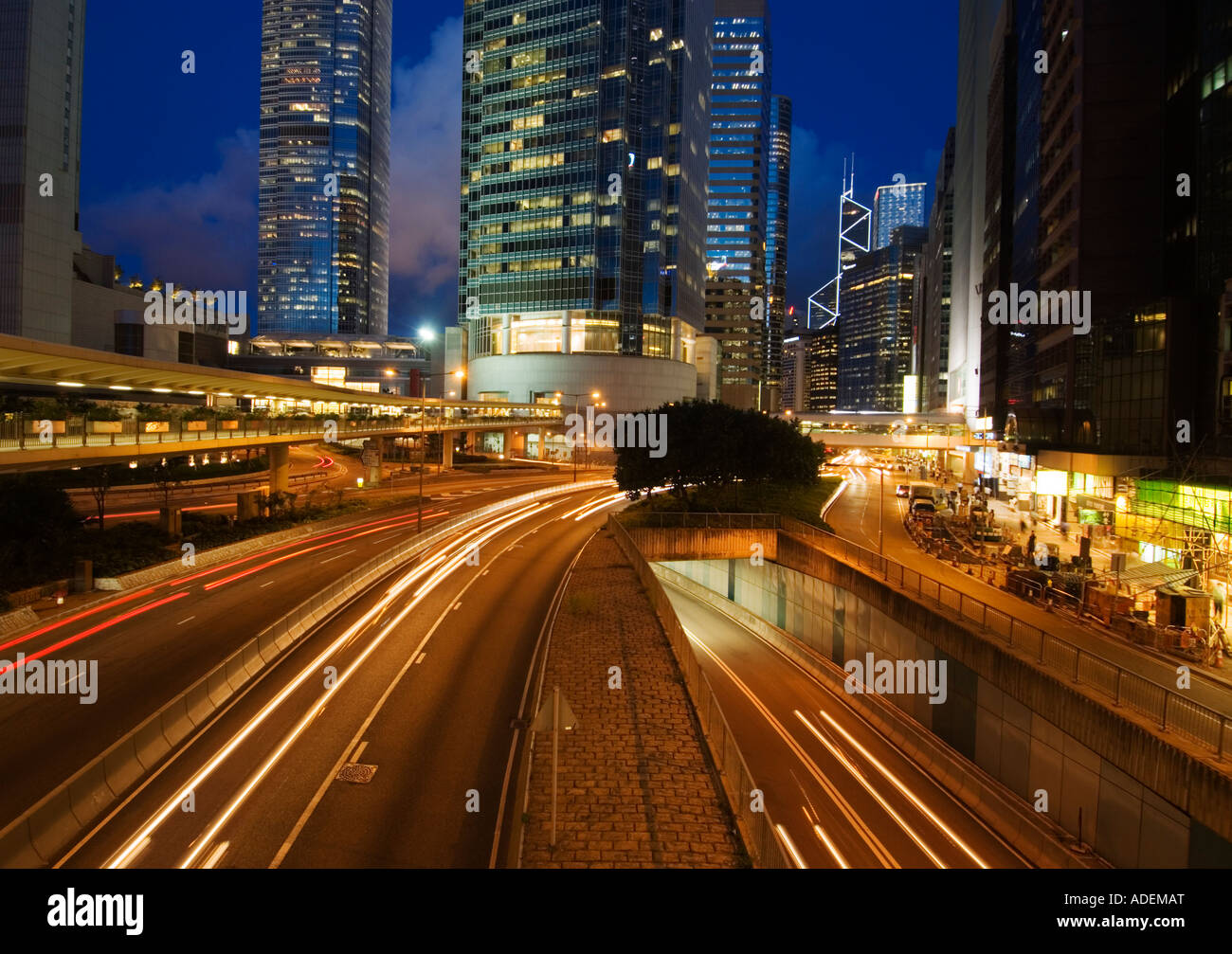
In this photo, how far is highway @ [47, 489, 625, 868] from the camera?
9688 millimetres

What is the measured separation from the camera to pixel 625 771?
12352 millimetres

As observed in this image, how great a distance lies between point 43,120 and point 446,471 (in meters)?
53.1

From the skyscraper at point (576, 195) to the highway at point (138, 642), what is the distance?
7169 centimetres

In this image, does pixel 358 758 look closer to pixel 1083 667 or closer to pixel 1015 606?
pixel 1083 667

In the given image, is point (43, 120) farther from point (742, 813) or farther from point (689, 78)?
point (742, 813)

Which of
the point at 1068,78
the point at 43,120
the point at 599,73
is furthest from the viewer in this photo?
the point at 599,73

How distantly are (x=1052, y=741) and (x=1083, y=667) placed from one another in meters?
2.22

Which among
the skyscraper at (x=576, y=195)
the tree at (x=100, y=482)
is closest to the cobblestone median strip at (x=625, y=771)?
the tree at (x=100, y=482)

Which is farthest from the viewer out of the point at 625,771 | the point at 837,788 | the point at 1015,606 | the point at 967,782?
the point at 1015,606

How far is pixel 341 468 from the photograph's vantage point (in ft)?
245

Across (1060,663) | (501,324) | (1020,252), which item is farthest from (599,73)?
(1060,663)

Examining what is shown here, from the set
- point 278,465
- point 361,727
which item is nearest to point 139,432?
point 361,727

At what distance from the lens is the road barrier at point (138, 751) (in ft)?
29.7

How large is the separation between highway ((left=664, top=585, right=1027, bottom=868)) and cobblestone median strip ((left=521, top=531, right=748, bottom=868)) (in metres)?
3.10
